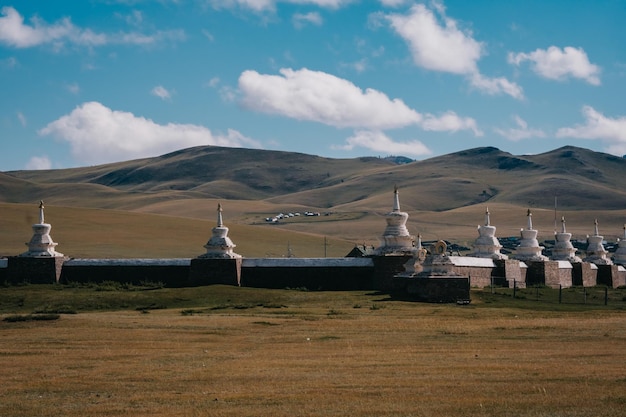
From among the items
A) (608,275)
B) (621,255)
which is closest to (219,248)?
(608,275)

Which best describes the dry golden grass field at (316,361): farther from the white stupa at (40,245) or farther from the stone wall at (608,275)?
the stone wall at (608,275)

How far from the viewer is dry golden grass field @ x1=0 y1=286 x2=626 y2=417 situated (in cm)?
2358

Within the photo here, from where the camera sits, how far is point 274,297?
5722cm

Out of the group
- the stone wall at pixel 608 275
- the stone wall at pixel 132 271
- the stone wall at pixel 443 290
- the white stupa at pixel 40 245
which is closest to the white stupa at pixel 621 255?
the stone wall at pixel 608 275

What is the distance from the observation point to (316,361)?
31047 millimetres

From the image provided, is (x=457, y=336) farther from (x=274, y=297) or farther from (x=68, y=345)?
(x=274, y=297)

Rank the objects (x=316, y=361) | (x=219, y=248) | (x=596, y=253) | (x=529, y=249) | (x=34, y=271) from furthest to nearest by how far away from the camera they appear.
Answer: (x=596, y=253) < (x=529, y=249) < (x=34, y=271) < (x=219, y=248) < (x=316, y=361)

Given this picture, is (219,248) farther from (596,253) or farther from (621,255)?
(621,255)

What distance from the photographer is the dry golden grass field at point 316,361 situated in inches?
928

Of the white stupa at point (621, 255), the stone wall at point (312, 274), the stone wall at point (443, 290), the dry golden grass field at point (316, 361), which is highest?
the white stupa at point (621, 255)

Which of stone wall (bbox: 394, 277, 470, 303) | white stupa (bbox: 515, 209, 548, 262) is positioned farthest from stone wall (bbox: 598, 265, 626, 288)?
stone wall (bbox: 394, 277, 470, 303)

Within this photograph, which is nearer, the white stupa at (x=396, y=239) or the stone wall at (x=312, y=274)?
the stone wall at (x=312, y=274)

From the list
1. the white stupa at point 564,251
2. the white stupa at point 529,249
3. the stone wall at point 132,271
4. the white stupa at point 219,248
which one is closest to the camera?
the white stupa at point 219,248

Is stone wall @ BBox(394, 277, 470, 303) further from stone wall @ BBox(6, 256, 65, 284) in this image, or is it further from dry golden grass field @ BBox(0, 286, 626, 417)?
stone wall @ BBox(6, 256, 65, 284)
